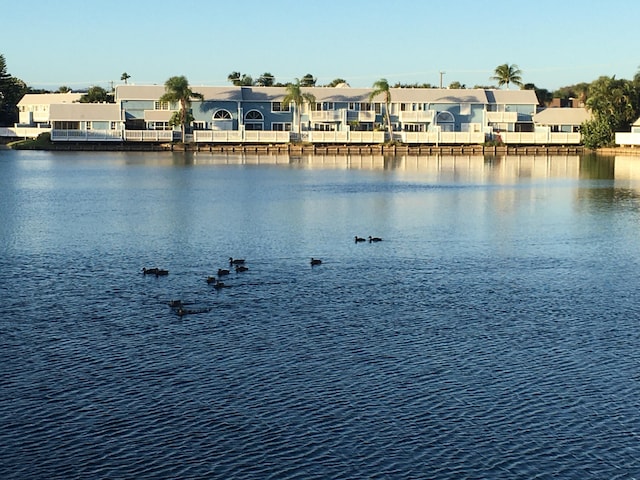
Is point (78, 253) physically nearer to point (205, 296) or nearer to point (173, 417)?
point (205, 296)

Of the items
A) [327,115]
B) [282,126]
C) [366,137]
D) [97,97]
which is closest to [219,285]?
[366,137]

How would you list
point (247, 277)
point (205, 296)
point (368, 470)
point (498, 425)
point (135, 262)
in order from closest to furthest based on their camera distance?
point (368, 470)
point (498, 425)
point (205, 296)
point (247, 277)
point (135, 262)

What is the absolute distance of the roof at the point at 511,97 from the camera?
12725 cm

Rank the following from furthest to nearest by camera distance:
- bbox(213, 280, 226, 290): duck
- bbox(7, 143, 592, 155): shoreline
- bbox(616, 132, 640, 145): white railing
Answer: bbox(7, 143, 592, 155): shoreline → bbox(616, 132, 640, 145): white railing → bbox(213, 280, 226, 290): duck

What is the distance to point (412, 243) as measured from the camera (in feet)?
130

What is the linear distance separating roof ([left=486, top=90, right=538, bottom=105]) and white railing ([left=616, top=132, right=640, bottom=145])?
15.3m

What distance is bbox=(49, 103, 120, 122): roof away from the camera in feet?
382

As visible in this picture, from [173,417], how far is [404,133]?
105 m

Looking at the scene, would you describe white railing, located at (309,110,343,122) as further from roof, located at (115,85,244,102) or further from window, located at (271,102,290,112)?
roof, located at (115,85,244,102)

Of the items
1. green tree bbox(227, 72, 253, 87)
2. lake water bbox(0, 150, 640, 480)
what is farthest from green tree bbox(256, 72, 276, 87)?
lake water bbox(0, 150, 640, 480)

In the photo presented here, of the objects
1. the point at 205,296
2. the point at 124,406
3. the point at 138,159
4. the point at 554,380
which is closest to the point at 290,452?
the point at 124,406

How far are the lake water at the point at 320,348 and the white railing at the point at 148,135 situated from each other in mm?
68404

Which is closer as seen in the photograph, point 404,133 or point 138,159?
point 138,159

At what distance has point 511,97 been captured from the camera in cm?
12812
